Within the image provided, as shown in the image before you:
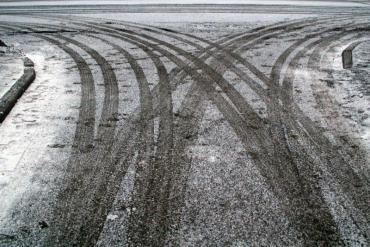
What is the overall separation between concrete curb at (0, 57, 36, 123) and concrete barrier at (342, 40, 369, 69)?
20.8 feet

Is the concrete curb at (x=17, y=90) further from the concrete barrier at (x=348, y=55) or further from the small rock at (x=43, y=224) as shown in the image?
the concrete barrier at (x=348, y=55)

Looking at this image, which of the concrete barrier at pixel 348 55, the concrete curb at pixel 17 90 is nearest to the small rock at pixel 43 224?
the concrete curb at pixel 17 90

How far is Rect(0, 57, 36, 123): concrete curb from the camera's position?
17.5 ft

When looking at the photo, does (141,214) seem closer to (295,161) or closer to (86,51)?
(295,161)

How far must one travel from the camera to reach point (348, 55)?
326 inches

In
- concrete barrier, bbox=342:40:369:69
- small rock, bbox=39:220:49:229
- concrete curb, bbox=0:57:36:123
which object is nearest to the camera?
small rock, bbox=39:220:49:229

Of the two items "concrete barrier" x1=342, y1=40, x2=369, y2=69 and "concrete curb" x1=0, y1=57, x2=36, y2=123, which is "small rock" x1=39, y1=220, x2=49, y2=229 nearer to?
"concrete curb" x1=0, y1=57, x2=36, y2=123

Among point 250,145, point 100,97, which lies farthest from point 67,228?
point 100,97

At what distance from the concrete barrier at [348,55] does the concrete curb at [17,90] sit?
6.35 meters

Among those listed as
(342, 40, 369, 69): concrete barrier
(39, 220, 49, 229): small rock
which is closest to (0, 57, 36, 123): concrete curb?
(39, 220, 49, 229): small rock

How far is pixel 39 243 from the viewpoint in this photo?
292cm

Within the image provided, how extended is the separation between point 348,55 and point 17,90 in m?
7.11

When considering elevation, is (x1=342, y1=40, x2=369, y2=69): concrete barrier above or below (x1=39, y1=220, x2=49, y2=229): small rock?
above

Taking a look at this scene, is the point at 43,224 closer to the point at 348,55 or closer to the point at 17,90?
the point at 17,90
